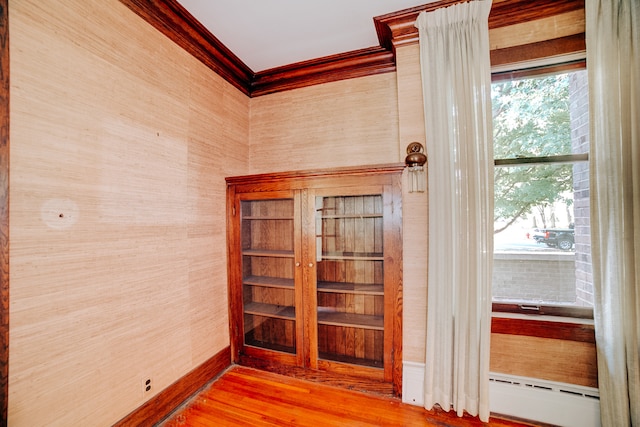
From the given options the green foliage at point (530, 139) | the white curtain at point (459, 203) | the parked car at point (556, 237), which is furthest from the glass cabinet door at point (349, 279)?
the parked car at point (556, 237)

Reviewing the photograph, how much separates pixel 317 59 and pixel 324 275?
1915 mm

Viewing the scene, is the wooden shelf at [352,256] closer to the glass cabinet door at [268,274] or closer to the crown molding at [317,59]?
the glass cabinet door at [268,274]

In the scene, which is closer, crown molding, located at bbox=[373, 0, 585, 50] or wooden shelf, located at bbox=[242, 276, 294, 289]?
crown molding, located at bbox=[373, 0, 585, 50]

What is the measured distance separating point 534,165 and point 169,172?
253 centimetres

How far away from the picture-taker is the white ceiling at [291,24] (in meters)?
1.79

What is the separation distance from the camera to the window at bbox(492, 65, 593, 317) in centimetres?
172

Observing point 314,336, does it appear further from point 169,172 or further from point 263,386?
point 169,172

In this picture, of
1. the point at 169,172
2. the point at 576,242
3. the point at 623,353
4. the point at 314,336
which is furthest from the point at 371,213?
the point at 623,353

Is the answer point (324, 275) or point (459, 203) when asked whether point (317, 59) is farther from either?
point (324, 275)

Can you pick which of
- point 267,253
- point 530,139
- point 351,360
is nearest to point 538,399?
point 351,360

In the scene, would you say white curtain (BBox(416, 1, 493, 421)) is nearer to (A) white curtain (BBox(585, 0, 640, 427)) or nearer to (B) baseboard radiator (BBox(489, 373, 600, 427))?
(B) baseboard radiator (BBox(489, 373, 600, 427))

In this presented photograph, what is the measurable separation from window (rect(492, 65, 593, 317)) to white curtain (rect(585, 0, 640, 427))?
Answer: 177mm

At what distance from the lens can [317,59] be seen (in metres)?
2.38

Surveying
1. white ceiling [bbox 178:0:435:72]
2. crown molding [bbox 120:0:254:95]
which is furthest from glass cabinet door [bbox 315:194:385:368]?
crown molding [bbox 120:0:254:95]
